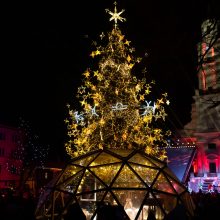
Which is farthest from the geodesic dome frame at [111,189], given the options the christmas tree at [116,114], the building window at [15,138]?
the building window at [15,138]

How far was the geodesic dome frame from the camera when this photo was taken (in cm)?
1063

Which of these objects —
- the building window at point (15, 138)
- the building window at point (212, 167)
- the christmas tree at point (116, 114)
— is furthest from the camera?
the building window at point (15, 138)

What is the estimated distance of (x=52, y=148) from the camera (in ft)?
137

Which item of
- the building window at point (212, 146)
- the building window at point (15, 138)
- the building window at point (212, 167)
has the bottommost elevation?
the building window at point (212, 167)

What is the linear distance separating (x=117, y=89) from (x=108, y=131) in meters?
2.61

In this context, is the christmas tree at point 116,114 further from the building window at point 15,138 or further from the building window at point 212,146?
the building window at point 15,138

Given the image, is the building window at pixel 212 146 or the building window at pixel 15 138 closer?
the building window at pixel 212 146

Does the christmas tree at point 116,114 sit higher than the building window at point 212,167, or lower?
higher

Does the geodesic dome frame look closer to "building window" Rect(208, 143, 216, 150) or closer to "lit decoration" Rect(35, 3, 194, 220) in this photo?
"lit decoration" Rect(35, 3, 194, 220)

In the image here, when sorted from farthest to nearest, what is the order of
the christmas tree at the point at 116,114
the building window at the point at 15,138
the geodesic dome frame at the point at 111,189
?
the building window at the point at 15,138
the christmas tree at the point at 116,114
the geodesic dome frame at the point at 111,189

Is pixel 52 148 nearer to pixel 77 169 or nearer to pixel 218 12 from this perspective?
pixel 77 169

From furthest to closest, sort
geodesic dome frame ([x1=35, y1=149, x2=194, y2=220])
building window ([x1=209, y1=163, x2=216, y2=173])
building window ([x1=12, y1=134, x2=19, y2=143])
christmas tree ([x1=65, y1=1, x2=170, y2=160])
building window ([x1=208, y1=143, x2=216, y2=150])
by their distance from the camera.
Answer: building window ([x1=12, y1=134, x2=19, y2=143]) → building window ([x1=208, y1=143, x2=216, y2=150]) → building window ([x1=209, y1=163, x2=216, y2=173]) → christmas tree ([x1=65, y1=1, x2=170, y2=160]) → geodesic dome frame ([x1=35, y1=149, x2=194, y2=220])

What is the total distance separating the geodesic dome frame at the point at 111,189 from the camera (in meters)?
10.6

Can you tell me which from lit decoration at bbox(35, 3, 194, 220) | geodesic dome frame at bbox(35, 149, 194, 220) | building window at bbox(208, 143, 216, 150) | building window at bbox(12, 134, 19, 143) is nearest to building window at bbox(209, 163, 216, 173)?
building window at bbox(208, 143, 216, 150)
